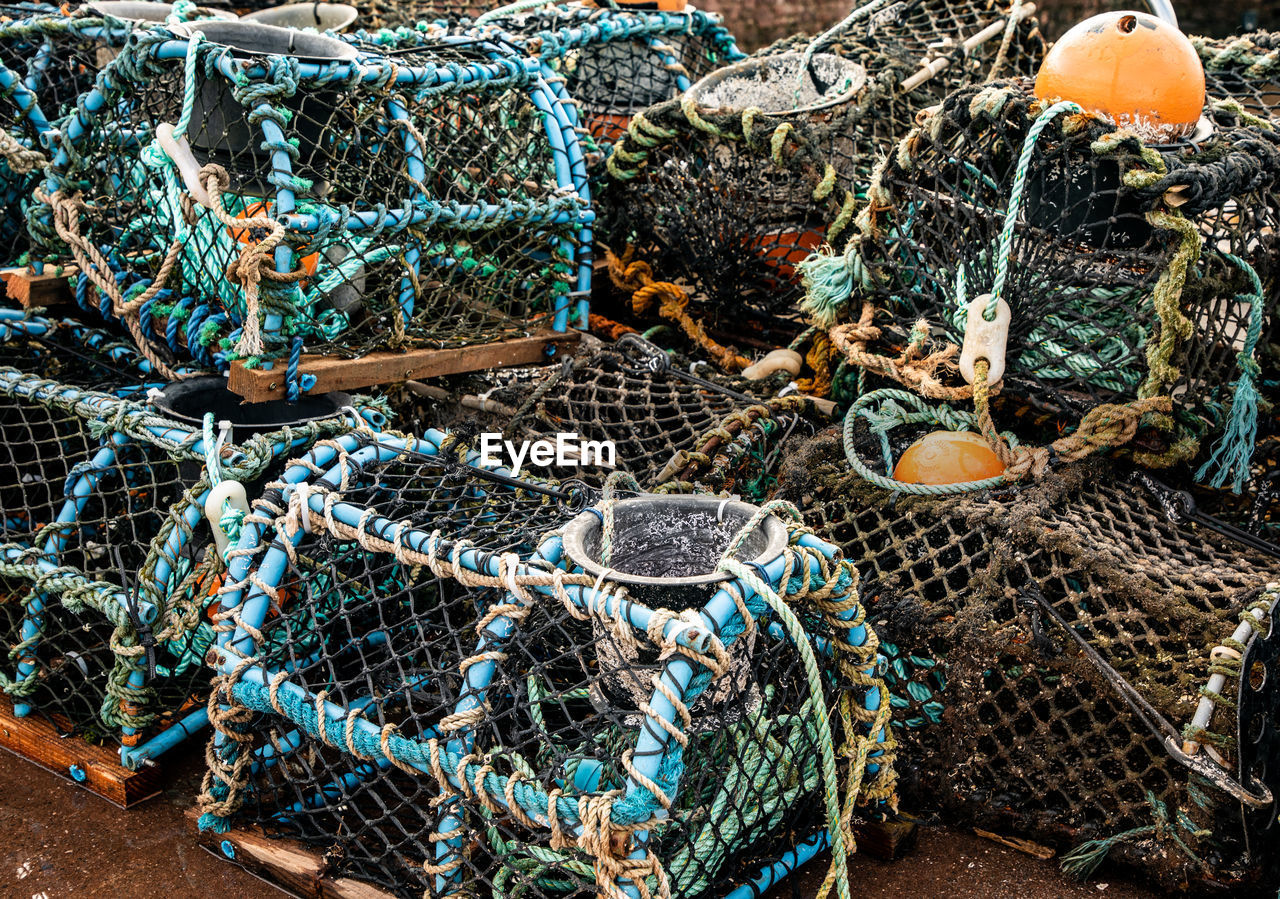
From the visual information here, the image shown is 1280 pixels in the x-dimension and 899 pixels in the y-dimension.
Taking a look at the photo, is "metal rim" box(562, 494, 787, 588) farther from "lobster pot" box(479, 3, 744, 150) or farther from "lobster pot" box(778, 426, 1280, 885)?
"lobster pot" box(479, 3, 744, 150)

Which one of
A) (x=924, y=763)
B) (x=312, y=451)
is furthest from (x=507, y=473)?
(x=924, y=763)

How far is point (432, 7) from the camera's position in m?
5.30

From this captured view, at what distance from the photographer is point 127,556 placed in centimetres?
266

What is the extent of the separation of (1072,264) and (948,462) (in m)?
0.54

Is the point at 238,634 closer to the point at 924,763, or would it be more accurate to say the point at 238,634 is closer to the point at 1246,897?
the point at 924,763

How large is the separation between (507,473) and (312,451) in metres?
0.41

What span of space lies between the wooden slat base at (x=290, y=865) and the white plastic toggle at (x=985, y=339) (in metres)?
1.72

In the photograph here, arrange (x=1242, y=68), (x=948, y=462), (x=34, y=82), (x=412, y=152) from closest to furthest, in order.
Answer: (x=948, y=462), (x=412, y=152), (x=34, y=82), (x=1242, y=68)

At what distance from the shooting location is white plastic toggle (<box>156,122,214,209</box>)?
251 cm

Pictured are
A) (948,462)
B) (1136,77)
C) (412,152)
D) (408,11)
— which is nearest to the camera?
(1136,77)

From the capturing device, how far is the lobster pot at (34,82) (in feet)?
9.95

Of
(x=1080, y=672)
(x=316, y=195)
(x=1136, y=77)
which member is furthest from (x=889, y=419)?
(x=316, y=195)

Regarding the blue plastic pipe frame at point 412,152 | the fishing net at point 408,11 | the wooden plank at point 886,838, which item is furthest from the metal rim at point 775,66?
the wooden plank at point 886,838

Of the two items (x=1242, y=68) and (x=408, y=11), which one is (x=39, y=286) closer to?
(x=408, y=11)
